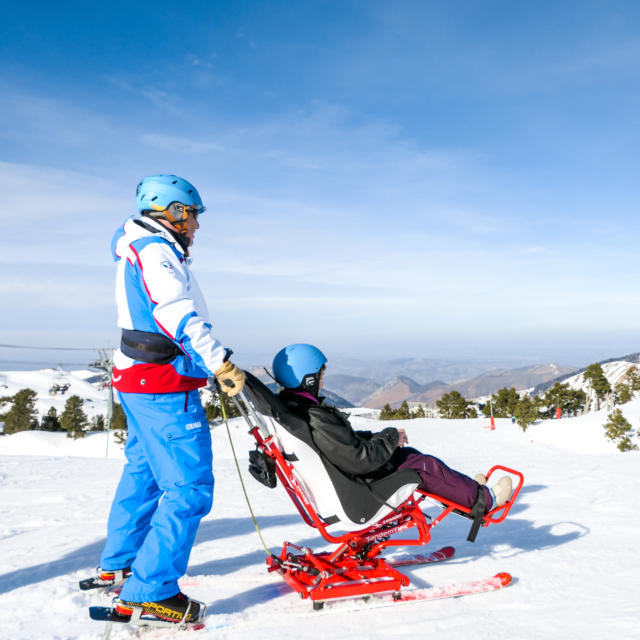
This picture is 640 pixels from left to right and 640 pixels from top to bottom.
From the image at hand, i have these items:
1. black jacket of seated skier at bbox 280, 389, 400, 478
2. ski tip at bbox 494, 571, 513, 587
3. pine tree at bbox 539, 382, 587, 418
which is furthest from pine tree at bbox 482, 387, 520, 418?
black jacket of seated skier at bbox 280, 389, 400, 478

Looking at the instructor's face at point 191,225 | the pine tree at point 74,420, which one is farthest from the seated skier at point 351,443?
the pine tree at point 74,420

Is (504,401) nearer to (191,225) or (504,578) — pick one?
(504,578)

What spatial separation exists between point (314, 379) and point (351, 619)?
1.48 meters

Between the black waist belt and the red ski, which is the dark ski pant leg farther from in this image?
the black waist belt

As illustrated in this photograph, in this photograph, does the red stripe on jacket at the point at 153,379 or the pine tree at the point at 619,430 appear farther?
the pine tree at the point at 619,430

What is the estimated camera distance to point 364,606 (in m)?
3.44

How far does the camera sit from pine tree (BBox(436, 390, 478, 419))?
5009 cm

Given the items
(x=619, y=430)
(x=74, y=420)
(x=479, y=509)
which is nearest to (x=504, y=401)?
(x=619, y=430)

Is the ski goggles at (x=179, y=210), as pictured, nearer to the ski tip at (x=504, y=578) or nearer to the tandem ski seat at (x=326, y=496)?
the tandem ski seat at (x=326, y=496)

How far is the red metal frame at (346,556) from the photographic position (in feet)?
11.2

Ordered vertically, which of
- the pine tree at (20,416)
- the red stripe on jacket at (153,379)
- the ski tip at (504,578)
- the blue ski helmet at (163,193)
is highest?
the blue ski helmet at (163,193)

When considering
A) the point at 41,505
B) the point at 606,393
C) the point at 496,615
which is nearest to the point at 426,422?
the point at 41,505

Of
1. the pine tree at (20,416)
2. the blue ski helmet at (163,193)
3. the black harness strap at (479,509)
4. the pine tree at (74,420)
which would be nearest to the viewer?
the blue ski helmet at (163,193)

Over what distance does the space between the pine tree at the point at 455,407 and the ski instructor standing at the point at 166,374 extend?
48.7 meters
